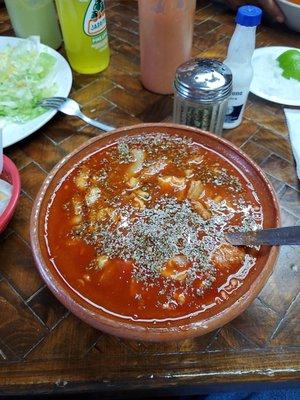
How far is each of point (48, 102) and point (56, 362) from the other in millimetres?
787

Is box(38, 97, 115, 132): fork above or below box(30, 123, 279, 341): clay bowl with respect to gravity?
below

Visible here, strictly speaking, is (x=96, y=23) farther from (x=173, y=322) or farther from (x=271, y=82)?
(x=173, y=322)

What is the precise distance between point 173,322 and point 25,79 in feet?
3.29

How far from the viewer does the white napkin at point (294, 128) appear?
3.44 feet

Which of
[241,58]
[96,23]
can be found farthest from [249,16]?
[96,23]

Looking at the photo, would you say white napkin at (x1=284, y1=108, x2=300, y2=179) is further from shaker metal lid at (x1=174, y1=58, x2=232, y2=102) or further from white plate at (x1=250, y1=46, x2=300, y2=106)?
shaker metal lid at (x1=174, y1=58, x2=232, y2=102)

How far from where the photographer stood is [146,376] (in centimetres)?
69

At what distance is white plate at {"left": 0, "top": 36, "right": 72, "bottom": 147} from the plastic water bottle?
53cm

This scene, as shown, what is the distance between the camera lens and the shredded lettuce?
117cm

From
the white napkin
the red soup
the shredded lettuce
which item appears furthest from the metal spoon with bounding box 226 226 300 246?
the shredded lettuce

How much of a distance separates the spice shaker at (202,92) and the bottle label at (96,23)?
39cm

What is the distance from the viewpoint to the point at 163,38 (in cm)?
114

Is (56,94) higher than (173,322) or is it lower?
lower

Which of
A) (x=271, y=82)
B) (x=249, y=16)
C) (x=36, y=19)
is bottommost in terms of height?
(x=271, y=82)
